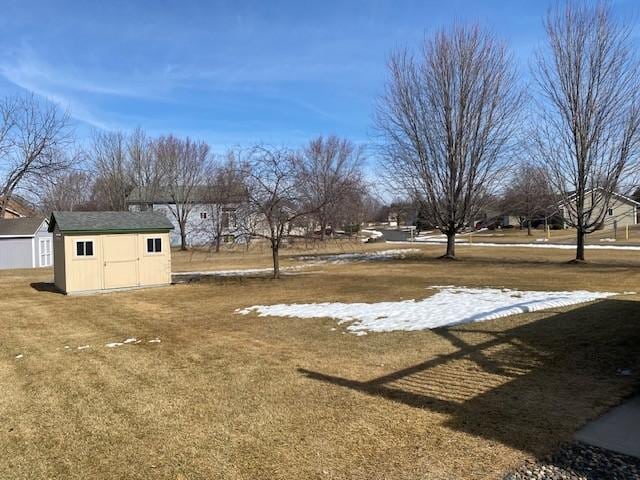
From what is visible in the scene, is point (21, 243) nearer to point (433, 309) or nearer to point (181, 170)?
point (181, 170)

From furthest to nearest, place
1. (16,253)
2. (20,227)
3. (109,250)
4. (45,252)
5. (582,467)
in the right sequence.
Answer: (45,252), (20,227), (16,253), (109,250), (582,467)

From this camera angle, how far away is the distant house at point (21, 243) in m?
31.0

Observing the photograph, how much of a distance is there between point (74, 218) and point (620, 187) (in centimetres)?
2263

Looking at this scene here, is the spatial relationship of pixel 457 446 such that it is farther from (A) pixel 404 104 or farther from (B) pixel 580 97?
(A) pixel 404 104

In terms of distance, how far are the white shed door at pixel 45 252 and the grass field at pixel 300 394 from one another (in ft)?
79.8

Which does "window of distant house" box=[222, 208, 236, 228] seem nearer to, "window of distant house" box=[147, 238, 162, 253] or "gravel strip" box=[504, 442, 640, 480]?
"window of distant house" box=[147, 238, 162, 253]

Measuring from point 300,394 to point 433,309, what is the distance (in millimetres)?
5792

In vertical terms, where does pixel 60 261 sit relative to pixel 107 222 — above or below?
below

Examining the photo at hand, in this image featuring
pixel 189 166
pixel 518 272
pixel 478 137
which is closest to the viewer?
pixel 518 272

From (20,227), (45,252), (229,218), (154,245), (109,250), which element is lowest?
(45,252)

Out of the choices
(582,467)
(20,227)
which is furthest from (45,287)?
(582,467)

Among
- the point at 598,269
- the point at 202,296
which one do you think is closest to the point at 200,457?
the point at 202,296

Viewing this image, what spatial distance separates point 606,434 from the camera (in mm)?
4219

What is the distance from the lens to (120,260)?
1717 centimetres
